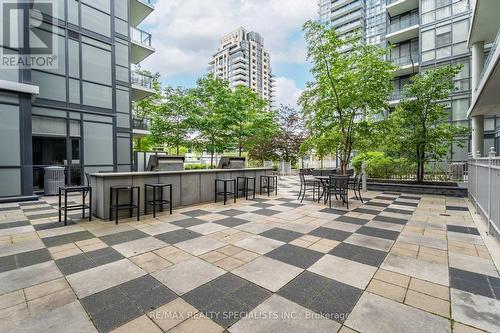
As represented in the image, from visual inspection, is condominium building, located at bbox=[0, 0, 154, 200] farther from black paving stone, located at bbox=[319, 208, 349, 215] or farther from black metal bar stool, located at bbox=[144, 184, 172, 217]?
black paving stone, located at bbox=[319, 208, 349, 215]

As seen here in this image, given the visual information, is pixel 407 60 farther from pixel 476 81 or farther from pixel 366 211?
pixel 366 211

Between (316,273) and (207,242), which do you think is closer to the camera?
(316,273)

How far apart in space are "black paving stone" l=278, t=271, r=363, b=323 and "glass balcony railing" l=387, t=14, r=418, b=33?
24.2 meters

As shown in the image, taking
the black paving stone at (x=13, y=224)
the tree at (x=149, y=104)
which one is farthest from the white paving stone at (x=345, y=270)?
the tree at (x=149, y=104)

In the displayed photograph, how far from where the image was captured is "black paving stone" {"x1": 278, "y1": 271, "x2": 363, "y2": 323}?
2168 millimetres

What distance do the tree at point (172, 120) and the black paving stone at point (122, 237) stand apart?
12823 millimetres

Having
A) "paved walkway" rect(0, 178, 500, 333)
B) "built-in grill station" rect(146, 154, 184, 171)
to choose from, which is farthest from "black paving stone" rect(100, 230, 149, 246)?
"built-in grill station" rect(146, 154, 184, 171)

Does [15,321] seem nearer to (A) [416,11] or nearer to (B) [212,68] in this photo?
(A) [416,11]

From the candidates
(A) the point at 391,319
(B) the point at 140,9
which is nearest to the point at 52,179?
(A) the point at 391,319

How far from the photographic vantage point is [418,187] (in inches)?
394

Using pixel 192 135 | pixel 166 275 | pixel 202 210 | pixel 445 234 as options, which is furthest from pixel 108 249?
pixel 192 135

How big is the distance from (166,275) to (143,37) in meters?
17.4

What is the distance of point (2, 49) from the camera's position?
25.6ft

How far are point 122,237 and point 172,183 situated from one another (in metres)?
2.54
